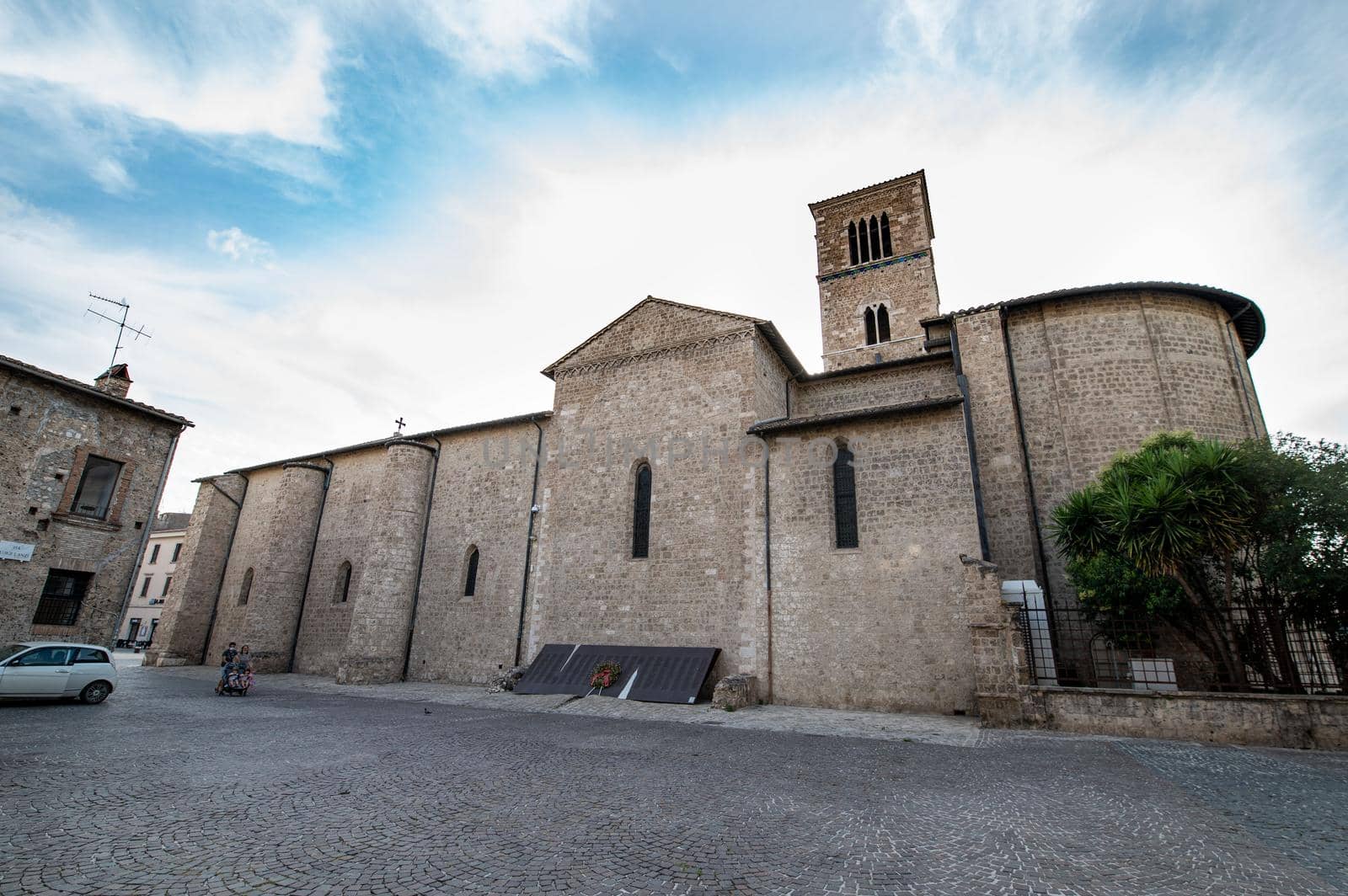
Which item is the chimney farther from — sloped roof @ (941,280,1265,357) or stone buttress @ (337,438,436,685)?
sloped roof @ (941,280,1265,357)

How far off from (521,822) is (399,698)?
1133 cm

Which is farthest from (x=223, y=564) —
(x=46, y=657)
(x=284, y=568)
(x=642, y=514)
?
(x=642, y=514)

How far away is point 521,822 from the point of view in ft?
16.7

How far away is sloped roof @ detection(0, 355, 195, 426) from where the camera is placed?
13844 mm

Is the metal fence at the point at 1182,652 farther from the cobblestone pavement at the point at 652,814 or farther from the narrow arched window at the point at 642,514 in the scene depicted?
the narrow arched window at the point at 642,514

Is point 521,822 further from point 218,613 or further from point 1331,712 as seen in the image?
point 218,613

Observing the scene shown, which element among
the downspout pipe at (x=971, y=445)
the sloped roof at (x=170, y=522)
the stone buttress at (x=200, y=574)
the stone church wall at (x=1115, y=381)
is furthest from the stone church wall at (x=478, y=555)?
the sloped roof at (x=170, y=522)

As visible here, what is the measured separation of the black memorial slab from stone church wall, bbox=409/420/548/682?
235cm

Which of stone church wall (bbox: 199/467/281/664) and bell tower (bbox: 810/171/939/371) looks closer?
stone church wall (bbox: 199/467/281/664)

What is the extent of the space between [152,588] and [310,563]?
98.5 feet

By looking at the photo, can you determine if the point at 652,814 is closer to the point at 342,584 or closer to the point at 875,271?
the point at 342,584

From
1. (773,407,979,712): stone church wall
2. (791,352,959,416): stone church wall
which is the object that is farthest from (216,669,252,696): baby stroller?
(791,352,959,416): stone church wall

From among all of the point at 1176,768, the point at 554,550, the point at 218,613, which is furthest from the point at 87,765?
the point at 218,613

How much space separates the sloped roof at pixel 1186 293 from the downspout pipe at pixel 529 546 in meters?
13.0
